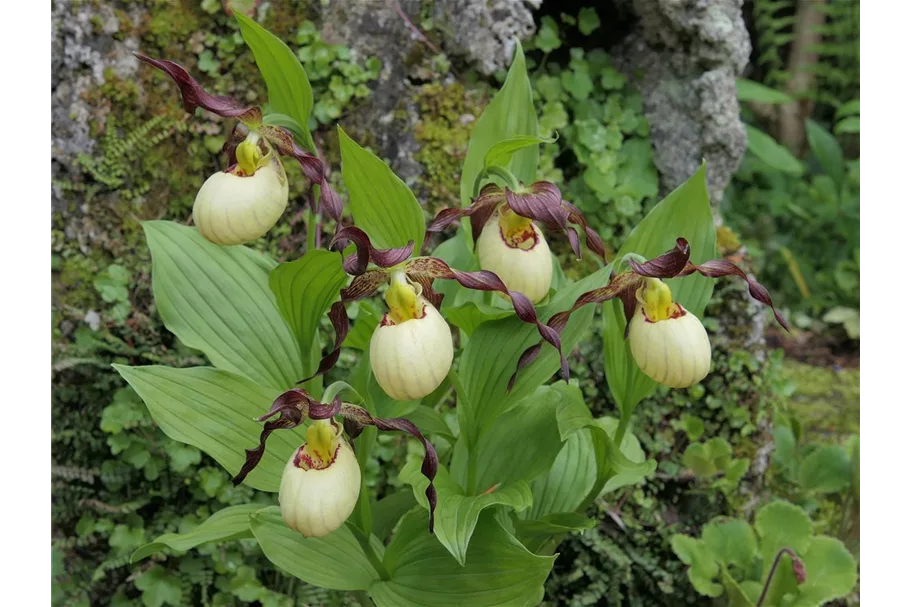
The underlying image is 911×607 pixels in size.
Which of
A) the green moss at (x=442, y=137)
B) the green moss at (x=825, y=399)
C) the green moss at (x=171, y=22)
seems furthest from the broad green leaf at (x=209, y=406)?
the green moss at (x=825, y=399)

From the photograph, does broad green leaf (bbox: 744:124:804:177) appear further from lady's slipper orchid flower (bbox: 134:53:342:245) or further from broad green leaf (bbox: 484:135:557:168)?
lady's slipper orchid flower (bbox: 134:53:342:245)

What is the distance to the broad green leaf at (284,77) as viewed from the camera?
4.61 ft

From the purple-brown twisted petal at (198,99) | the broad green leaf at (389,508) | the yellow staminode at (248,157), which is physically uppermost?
the purple-brown twisted petal at (198,99)

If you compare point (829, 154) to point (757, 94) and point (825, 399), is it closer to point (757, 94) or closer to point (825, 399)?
point (757, 94)

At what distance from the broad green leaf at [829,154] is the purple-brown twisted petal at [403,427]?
3.49 metres

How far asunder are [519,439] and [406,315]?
42 centimetres

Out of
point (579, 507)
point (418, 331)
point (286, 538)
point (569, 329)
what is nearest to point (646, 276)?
point (569, 329)

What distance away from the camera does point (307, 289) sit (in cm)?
139

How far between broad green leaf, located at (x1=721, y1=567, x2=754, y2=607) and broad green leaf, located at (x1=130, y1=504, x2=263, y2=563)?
114 centimetres

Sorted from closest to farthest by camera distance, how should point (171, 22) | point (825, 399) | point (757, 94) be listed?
point (171, 22) → point (825, 399) → point (757, 94)

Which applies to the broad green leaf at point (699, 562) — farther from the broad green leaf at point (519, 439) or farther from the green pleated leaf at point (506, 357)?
the green pleated leaf at point (506, 357)

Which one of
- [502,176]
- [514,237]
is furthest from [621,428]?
[502,176]

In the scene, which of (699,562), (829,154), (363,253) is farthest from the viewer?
(829,154)

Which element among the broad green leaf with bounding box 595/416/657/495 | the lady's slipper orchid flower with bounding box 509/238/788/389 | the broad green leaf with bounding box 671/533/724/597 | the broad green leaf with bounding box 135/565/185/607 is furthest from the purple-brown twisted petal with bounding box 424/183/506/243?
the broad green leaf with bounding box 135/565/185/607
